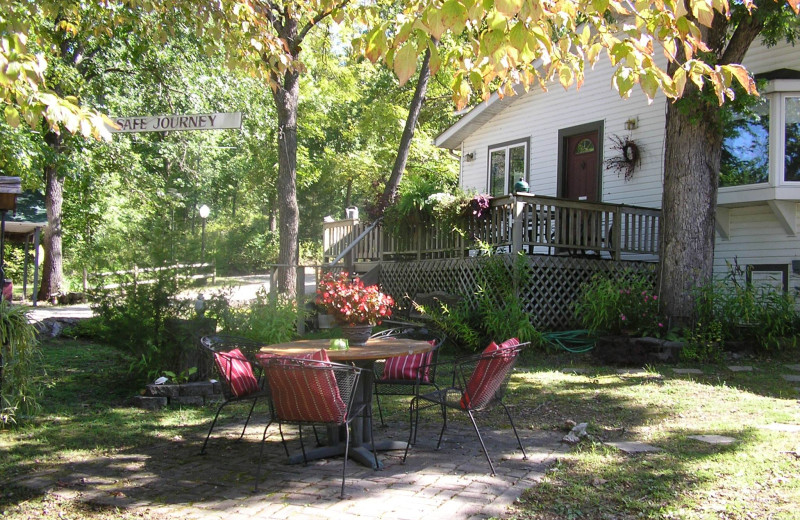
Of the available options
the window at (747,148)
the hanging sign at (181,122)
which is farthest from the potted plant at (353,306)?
the window at (747,148)

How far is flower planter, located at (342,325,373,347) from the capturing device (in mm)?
5055

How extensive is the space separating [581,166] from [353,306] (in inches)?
399

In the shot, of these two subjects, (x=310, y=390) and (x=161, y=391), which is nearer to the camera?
(x=310, y=390)

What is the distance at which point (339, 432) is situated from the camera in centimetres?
486

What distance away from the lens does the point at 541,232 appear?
1077cm

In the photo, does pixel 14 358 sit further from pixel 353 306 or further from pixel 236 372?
pixel 353 306

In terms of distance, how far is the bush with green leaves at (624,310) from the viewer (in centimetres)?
895

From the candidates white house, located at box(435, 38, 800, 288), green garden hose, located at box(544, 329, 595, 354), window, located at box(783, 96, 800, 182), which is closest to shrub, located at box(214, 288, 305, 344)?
green garden hose, located at box(544, 329, 595, 354)

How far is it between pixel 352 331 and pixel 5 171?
13350mm

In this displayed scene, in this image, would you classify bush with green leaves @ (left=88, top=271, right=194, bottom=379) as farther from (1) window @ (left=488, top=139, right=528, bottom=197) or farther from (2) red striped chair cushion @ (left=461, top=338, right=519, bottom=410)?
(1) window @ (left=488, top=139, right=528, bottom=197)

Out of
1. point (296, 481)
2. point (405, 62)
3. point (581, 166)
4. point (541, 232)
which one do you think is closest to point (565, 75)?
point (405, 62)

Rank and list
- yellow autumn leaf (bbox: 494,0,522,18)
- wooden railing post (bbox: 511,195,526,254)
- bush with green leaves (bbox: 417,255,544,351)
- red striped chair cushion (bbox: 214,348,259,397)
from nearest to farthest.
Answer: yellow autumn leaf (bbox: 494,0,522,18)
red striped chair cushion (bbox: 214,348,259,397)
bush with green leaves (bbox: 417,255,544,351)
wooden railing post (bbox: 511,195,526,254)

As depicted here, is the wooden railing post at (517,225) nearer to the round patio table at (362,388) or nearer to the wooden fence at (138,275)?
the wooden fence at (138,275)

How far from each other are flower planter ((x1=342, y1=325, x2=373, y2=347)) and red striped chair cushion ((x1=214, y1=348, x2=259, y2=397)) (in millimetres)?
792
